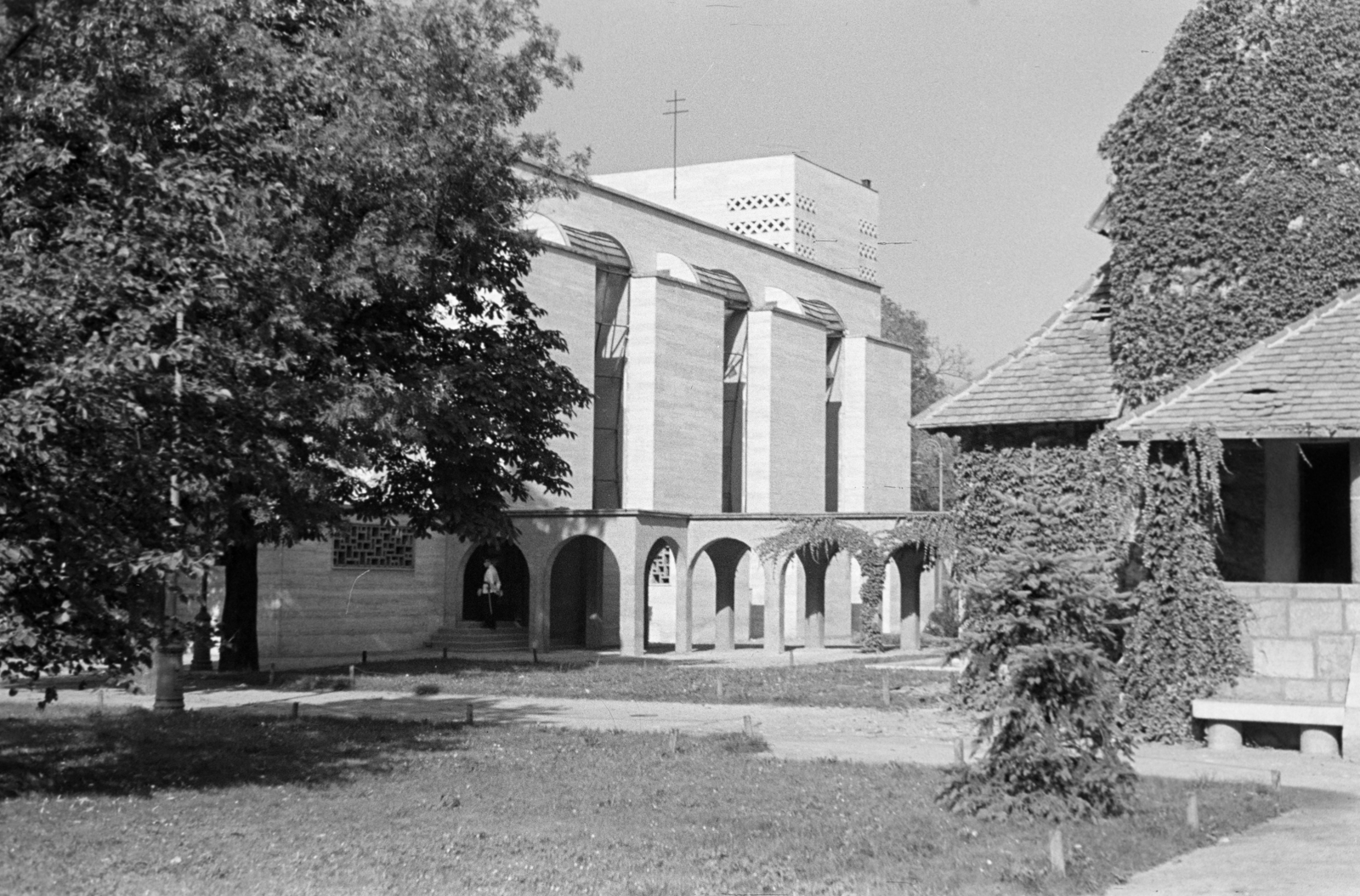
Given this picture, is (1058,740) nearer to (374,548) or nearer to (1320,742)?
(1320,742)

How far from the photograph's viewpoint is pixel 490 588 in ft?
140

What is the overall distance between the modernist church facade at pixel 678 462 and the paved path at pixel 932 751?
37.2 ft

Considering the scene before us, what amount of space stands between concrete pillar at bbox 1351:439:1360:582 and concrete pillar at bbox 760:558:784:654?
80.3 feet

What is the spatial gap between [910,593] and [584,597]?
9.29 m

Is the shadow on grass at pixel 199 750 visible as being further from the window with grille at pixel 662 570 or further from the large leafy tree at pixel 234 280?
the window with grille at pixel 662 570

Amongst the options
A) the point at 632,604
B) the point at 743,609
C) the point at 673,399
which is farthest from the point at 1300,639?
the point at 743,609

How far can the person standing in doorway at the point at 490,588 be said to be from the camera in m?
42.8

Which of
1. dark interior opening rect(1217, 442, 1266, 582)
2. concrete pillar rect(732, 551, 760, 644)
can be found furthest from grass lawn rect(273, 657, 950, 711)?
concrete pillar rect(732, 551, 760, 644)

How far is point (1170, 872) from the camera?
9.52 m

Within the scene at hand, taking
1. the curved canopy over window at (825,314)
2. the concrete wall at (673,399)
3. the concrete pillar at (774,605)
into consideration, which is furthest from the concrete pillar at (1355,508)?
the curved canopy over window at (825,314)

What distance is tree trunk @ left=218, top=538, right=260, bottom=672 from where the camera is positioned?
2823cm

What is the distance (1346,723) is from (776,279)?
42482 millimetres

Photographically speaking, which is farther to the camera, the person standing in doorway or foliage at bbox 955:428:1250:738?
the person standing in doorway

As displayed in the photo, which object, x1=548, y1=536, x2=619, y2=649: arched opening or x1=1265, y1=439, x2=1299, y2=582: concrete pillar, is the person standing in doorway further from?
x1=1265, y1=439, x2=1299, y2=582: concrete pillar
